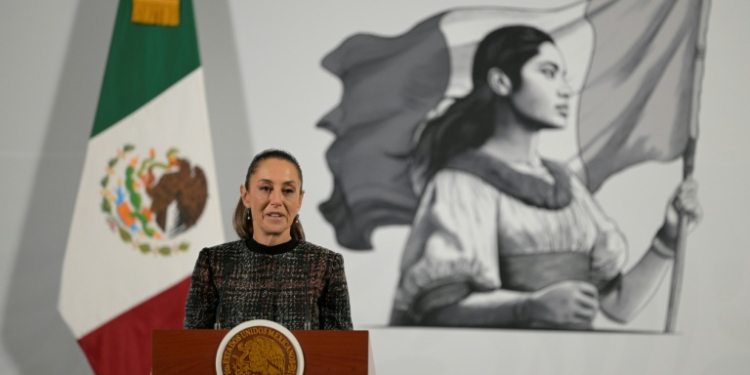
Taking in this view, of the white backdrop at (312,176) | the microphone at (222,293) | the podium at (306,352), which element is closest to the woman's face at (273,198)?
the microphone at (222,293)

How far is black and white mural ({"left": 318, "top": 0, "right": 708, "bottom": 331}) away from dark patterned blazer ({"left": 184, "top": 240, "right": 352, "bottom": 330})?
175 cm

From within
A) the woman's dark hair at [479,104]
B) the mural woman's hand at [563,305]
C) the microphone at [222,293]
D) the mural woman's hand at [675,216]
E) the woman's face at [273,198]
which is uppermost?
the woman's dark hair at [479,104]

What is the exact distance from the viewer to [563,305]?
374cm

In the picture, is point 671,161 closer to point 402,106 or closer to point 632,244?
point 632,244

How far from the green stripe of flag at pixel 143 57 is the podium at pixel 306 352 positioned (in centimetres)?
236

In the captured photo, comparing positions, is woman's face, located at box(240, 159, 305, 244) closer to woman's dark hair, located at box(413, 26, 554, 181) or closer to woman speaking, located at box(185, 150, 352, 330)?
woman speaking, located at box(185, 150, 352, 330)

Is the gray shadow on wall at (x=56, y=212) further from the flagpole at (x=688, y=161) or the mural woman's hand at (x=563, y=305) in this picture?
the flagpole at (x=688, y=161)

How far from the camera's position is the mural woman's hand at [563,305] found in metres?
3.73

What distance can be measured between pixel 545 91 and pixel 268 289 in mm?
2207

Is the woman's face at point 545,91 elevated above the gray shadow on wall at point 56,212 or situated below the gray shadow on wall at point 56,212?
above

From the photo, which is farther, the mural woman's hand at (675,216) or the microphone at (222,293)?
the mural woman's hand at (675,216)

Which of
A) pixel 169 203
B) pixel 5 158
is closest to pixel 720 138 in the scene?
pixel 169 203

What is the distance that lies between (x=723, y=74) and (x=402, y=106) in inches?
55.1

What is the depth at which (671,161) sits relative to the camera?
3771mm
